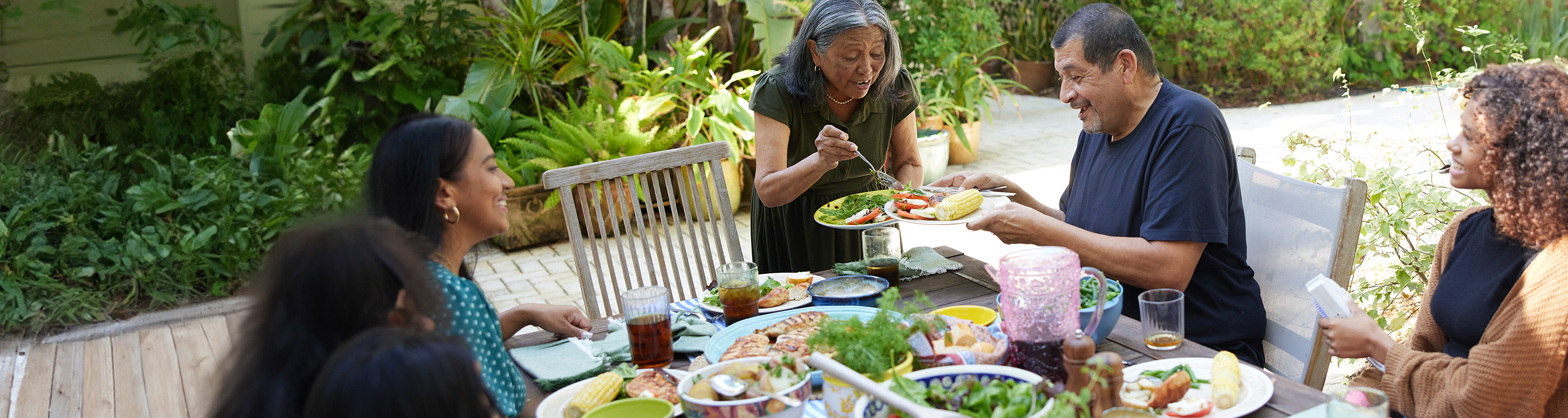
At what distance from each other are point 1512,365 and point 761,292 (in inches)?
55.9

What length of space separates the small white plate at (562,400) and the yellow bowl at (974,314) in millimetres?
547

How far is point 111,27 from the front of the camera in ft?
22.4

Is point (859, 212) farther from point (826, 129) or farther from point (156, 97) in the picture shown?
point (156, 97)

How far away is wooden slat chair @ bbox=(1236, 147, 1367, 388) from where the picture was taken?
2.22 m

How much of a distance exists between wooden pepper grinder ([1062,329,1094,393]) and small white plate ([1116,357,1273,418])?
56 mm

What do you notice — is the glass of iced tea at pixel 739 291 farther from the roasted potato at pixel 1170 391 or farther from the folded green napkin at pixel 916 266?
the roasted potato at pixel 1170 391

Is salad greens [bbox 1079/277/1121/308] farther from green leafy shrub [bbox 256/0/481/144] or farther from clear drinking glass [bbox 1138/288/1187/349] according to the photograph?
green leafy shrub [bbox 256/0/481/144]

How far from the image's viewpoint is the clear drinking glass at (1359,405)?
1.31 m

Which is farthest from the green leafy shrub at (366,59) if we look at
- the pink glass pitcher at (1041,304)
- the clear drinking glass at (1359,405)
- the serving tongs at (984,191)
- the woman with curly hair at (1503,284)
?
the clear drinking glass at (1359,405)

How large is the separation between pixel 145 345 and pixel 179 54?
325cm

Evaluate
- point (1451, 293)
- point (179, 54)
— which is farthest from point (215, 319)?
point (1451, 293)

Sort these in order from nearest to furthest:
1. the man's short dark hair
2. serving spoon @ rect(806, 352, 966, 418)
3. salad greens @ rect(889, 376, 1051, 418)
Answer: serving spoon @ rect(806, 352, 966, 418) < salad greens @ rect(889, 376, 1051, 418) < the man's short dark hair

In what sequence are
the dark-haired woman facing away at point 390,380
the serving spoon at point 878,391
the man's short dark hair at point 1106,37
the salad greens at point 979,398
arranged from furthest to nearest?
1. the man's short dark hair at point 1106,37
2. the salad greens at point 979,398
3. the serving spoon at point 878,391
4. the dark-haired woman facing away at point 390,380

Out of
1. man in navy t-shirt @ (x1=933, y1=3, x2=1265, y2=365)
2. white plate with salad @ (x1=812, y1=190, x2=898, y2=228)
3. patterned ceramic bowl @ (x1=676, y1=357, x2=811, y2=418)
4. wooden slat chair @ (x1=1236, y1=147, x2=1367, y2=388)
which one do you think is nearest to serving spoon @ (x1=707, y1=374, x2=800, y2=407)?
patterned ceramic bowl @ (x1=676, y1=357, x2=811, y2=418)
